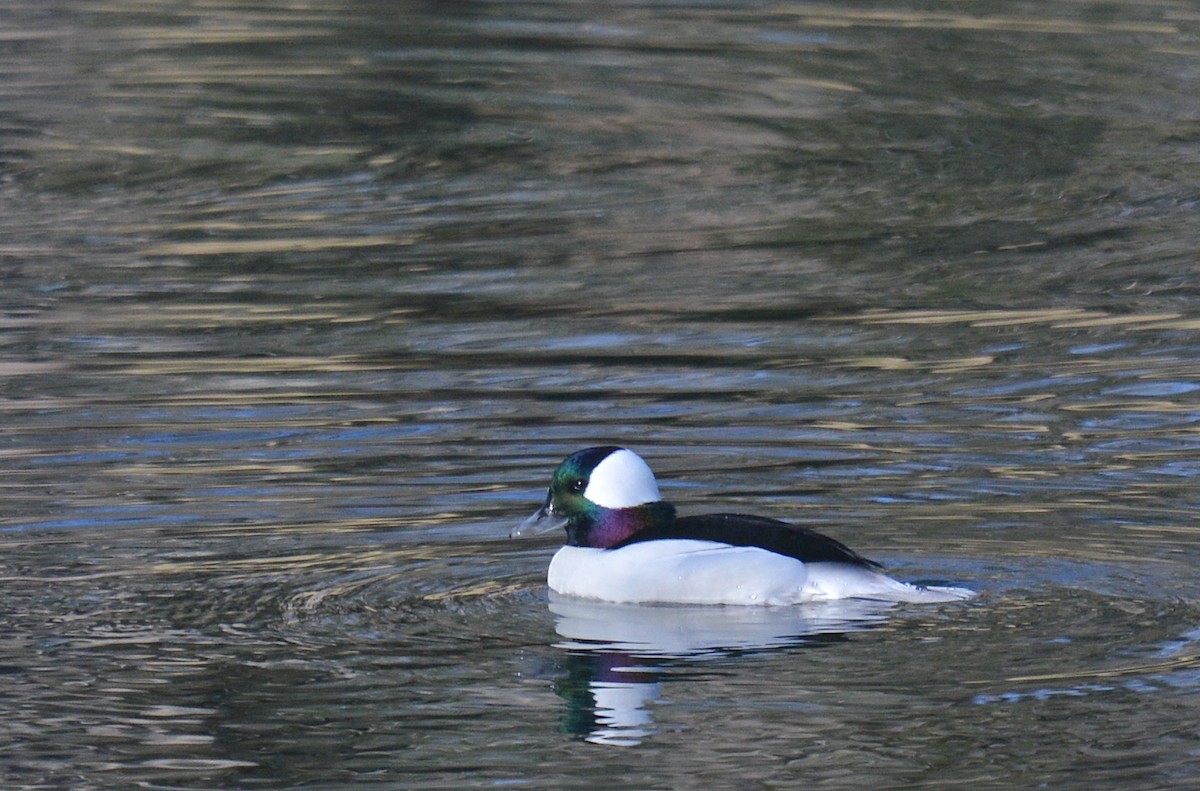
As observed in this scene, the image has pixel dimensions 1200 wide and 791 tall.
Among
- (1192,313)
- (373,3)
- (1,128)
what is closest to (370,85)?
(1,128)

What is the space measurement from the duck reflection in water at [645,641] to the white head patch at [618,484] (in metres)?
0.41

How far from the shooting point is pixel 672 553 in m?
7.80

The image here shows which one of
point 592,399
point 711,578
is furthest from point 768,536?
point 592,399

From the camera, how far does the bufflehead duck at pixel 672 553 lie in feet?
24.9

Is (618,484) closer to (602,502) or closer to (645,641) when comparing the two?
(602,502)

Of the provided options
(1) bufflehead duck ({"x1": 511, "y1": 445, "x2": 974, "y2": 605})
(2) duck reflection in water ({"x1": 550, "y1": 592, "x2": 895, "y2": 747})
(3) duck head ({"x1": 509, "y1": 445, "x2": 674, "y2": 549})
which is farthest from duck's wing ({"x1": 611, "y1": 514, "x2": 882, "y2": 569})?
(3) duck head ({"x1": 509, "y1": 445, "x2": 674, "y2": 549})

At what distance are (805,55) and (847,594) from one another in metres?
14.8

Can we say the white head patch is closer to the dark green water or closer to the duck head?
the duck head

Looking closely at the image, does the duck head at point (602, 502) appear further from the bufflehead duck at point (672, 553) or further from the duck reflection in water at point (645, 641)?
the duck reflection in water at point (645, 641)

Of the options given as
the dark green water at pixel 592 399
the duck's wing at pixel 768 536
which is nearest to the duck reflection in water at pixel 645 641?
the dark green water at pixel 592 399

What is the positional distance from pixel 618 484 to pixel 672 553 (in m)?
0.45

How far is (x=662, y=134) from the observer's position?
18.5m

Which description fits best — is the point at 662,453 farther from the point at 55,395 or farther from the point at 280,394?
the point at 55,395

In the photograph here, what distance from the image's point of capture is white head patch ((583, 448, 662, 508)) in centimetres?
816
